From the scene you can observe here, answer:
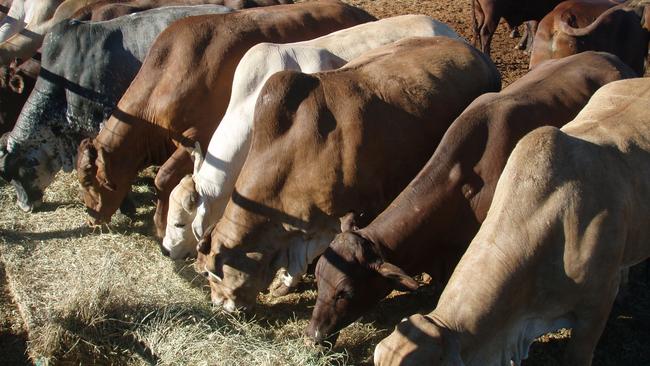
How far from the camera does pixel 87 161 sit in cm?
723

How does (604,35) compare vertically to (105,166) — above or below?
above

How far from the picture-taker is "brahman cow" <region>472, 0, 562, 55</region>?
446 inches

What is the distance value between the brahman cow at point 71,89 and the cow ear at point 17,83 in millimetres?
815

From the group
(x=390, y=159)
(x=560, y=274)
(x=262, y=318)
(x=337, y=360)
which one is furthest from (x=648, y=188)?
(x=262, y=318)

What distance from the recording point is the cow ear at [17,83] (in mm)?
8688

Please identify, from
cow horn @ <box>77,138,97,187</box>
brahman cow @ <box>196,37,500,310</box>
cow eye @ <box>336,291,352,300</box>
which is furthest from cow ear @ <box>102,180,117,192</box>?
cow eye @ <box>336,291,352,300</box>

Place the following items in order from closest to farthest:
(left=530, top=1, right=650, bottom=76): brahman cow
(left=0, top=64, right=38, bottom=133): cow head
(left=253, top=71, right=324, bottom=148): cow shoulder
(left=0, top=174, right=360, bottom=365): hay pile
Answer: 1. (left=0, top=174, right=360, bottom=365): hay pile
2. (left=253, top=71, right=324, bottom=148): cow shoulder
3. (left=0, top=64, right=38, bottom=133): cow head
4. (left=530, top=1, right=650, bottom=76): brahman cow

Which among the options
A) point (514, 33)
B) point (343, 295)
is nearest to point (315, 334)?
point (343, 295)

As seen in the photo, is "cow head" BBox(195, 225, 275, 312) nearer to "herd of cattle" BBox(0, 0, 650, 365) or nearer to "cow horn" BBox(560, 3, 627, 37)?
"herd of cattle" BBox(0, 0, 650, 365)

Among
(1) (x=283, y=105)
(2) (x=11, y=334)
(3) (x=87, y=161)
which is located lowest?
(2) (x=11, y=334)

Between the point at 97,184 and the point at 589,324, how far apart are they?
4.78 m

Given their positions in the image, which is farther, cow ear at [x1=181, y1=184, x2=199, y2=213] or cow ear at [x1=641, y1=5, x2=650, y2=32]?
cow ear at [x1=641, y1=5, x2=650, y2=32]

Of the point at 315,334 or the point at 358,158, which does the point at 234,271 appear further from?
the point at 358,158

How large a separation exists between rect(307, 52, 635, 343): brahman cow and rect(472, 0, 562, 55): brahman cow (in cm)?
607
